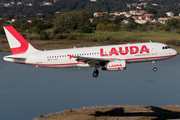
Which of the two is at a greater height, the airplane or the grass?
the airplane

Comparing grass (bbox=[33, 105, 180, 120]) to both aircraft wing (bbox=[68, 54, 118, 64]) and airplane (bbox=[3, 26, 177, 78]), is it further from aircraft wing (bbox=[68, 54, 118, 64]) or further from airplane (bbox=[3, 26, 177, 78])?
aircraft wing (bbox=[68, 54, 118, 64])

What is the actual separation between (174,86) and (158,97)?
8.56 metres

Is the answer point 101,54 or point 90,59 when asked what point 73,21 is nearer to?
point 101,54

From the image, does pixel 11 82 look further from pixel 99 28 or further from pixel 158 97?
pixel 99 28

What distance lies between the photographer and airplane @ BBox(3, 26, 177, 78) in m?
53.6

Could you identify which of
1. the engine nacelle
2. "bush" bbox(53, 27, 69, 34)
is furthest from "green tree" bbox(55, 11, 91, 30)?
the engine nacelle

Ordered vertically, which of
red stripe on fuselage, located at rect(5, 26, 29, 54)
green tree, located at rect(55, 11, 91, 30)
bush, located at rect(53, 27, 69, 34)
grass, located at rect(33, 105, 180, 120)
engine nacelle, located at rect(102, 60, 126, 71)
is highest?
green tree, located at rect(55, 11, 91, 30)

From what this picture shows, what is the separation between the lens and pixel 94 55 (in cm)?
5422

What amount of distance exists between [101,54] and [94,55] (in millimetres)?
1280

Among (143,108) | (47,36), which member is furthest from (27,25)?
(143,108)

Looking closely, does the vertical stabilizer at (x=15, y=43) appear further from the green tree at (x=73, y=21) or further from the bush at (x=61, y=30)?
the green tree at (x=73, y=21)

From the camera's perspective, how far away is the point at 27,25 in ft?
570

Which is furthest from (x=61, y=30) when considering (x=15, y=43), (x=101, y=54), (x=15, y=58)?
(x=101, y=54)

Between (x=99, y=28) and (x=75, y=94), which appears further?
(x=99, y=28)
